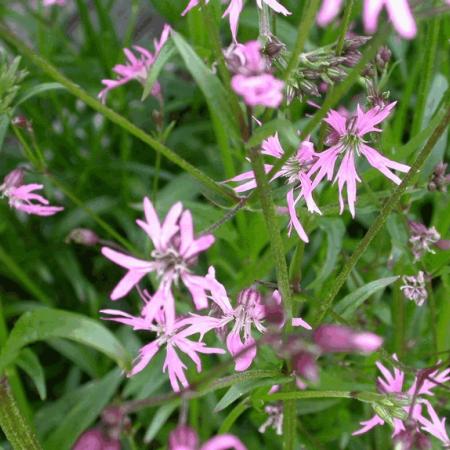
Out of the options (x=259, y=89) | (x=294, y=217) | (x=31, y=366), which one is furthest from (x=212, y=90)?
(x=31, y=366)

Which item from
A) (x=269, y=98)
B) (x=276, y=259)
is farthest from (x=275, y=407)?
(x=269, y=98)

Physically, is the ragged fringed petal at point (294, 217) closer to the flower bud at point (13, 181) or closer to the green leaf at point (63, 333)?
the green leaf at point (63, 333)

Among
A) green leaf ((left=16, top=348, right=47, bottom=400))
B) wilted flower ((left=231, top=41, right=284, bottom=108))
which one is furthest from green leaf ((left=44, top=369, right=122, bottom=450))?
wilted flower ((left=231, top=41, right=284, bottom=108))

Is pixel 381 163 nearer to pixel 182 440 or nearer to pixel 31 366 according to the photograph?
pixel 182 440

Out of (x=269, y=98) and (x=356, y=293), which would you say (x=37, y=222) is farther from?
(x=269, y=98)

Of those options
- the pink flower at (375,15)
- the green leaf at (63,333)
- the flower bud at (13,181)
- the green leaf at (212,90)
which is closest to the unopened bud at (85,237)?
the flower bud at (13,181)

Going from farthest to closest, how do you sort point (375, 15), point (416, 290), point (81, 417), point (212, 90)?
point (81, 417), point (416, 290), point (212, 90), point (375, 15)
